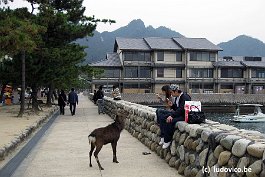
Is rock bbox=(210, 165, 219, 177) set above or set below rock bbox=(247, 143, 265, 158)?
below

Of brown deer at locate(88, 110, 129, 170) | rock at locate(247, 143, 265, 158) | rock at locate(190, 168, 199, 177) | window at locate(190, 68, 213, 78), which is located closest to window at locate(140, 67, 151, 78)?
window at locate(190, 68, 213, 78)

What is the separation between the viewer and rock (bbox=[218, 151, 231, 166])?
4.73m

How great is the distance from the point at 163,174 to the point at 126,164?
1.18 meters

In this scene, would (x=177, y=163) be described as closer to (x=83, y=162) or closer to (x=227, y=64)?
(x=83, y=162)

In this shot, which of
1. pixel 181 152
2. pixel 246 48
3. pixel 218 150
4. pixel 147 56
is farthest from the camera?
pixel 246 48

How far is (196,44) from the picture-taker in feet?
188

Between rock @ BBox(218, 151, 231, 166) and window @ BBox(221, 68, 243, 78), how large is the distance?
53.9 m

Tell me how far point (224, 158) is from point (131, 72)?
49895 mm

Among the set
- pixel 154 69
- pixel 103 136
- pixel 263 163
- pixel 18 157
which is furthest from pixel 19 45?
pixel 154 69

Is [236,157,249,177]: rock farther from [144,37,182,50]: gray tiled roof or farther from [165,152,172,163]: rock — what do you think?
[144,37,182,50]: gray tiled roof

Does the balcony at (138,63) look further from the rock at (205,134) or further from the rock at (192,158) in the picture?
the rock at (205,134)

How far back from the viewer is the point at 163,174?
6.61m

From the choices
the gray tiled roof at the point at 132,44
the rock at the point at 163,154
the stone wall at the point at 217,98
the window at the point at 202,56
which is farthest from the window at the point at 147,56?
the rock at the point at 163,154

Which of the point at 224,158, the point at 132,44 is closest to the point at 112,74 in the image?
the point at 132,44
